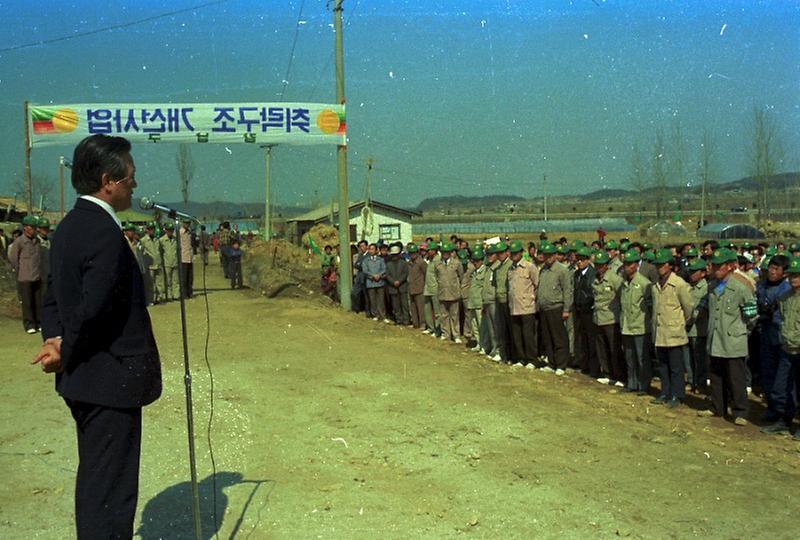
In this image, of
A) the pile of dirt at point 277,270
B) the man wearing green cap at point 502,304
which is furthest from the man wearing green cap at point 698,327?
the pile of dirt at point 277,270

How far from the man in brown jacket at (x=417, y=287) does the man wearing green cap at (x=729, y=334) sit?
6.99 meters

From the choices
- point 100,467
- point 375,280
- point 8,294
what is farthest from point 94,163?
point 8,294

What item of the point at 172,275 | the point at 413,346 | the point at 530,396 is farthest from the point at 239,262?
the point at 530,396

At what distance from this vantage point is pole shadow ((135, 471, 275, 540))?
453 cm

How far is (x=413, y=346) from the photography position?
11.9 m

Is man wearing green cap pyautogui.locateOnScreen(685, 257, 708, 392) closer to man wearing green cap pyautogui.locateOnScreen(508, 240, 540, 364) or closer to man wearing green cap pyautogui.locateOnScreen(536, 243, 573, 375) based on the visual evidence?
man wearing green cap pyautogui.locateOnScreen(536, 243, 573, 375)

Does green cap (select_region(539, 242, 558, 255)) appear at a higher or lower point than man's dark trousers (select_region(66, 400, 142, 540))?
higher

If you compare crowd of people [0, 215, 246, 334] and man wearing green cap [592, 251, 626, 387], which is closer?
man wearing green cap [592, 251, 626, 387]

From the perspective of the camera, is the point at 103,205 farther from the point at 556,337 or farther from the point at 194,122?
the point at 194,122

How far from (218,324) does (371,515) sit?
8.62m

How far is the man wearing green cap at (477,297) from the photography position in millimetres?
12281

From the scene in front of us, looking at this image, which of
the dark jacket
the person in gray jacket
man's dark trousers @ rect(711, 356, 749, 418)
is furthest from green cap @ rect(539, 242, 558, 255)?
the person in gray jacket

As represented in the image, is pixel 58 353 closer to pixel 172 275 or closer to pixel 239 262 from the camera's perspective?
pixel 172 275

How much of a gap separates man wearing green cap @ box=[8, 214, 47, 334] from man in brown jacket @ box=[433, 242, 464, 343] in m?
7.26
